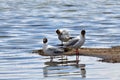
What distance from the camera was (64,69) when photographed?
21.9m

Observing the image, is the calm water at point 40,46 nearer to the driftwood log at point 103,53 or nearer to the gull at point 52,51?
the gull at point 52,51

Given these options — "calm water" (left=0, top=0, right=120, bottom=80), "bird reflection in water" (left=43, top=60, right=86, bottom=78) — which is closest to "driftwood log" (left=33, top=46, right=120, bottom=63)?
"calm water" (left=0, top=0, right=120, bottom=80)

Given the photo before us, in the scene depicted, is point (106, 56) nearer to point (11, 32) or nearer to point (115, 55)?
point (115, 55)

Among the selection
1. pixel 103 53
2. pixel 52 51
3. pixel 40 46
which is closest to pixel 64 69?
pixel 52 51

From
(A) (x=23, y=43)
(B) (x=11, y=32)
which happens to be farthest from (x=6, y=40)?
(B) (x=11, y=32)

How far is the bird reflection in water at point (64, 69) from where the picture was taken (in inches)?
814

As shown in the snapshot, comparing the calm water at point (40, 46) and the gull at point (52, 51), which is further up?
the gull at point (52, 51)

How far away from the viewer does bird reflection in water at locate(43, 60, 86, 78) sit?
20688mm

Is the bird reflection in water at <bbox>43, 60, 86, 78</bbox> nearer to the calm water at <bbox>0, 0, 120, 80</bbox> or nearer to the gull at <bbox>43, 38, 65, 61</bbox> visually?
the calm water at <bbox>0, 0, 120, 80</bbox>

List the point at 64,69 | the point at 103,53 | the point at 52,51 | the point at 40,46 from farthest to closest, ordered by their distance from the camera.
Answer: the point at 40,46 → the point at 103,53 → the point at 52,51 → the point at 64,69

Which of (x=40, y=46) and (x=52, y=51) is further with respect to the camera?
(x=40, y=46)

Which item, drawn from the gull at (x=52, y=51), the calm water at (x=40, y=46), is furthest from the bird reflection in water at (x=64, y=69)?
the gull at (x=52, y=51)

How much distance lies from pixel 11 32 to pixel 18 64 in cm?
1687

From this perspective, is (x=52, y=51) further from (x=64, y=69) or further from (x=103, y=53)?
(x=64, y=69)
